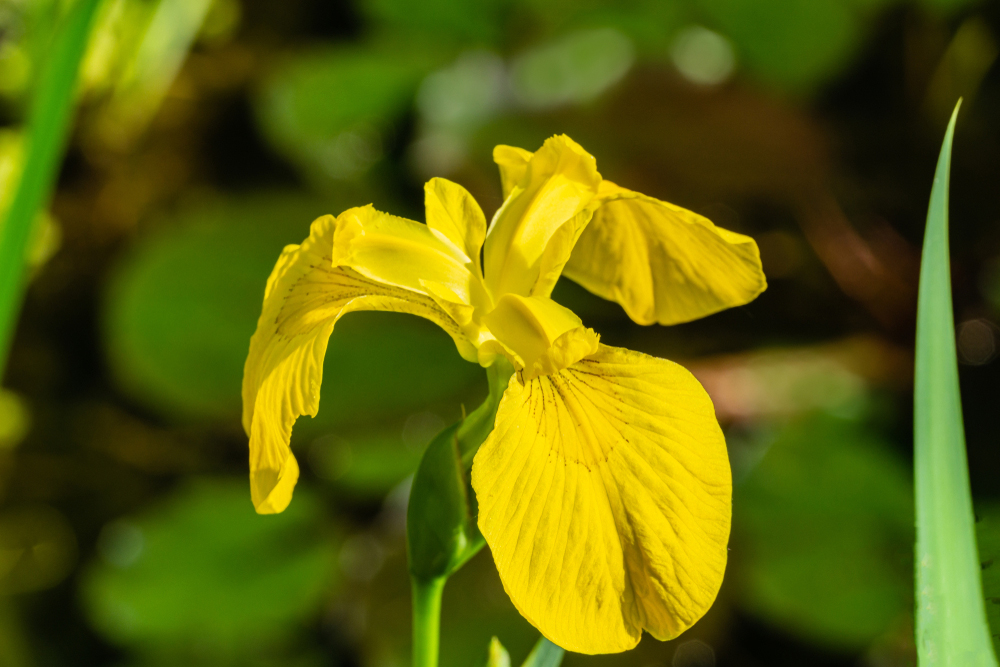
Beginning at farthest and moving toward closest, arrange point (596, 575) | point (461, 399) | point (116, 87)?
point (116, 87)
point (461, 399)
point (596, 575)

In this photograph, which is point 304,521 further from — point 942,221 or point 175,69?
point 942,221

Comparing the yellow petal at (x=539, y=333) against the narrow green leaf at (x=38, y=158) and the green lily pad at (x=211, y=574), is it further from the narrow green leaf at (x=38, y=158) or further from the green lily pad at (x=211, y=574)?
the green lily pad at (x=211, y=574)

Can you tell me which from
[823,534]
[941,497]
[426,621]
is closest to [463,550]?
[426,621]

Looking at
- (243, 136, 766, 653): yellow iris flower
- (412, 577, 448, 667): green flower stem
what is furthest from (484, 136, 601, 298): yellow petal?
(412, 577, 448, 667): green flower stem

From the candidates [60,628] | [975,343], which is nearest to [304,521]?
[60,628]

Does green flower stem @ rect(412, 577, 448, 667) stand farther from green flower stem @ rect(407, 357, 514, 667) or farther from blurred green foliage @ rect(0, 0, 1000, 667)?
blurred green foliage @ rect(0, 0, 1000, 667)

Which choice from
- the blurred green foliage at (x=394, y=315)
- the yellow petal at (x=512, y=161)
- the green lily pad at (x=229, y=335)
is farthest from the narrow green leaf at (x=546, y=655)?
the green lily pad at (x=229, y=335)
